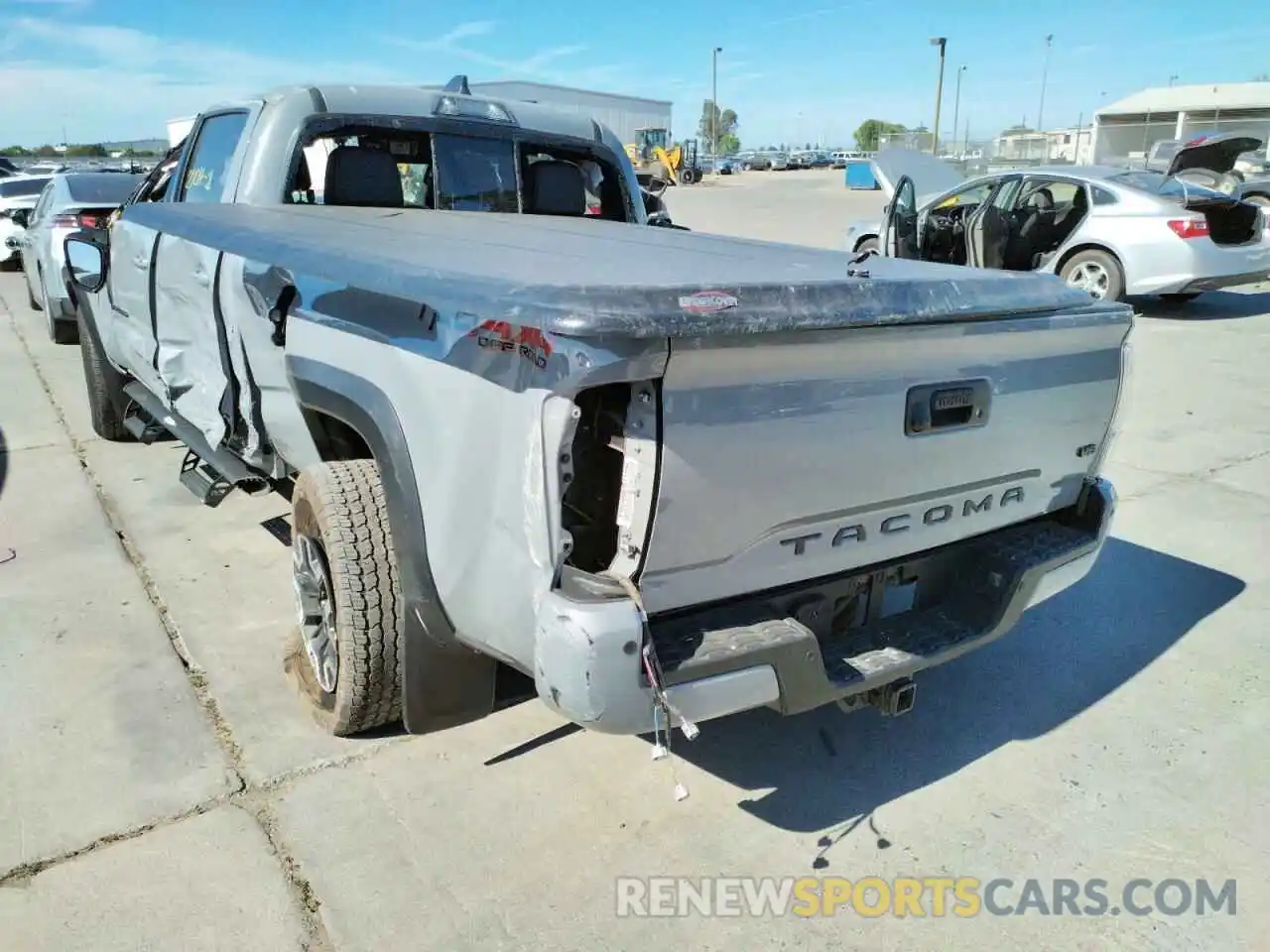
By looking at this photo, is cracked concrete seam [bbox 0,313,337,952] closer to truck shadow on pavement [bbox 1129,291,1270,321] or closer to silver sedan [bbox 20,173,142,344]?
silver sedan [bbox 20,173,142,344]

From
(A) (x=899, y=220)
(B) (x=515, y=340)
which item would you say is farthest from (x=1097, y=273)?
(B) (x=515, y=340)

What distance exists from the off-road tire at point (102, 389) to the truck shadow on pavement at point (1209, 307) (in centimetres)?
1045

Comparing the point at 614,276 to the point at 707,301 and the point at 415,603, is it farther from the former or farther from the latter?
the point at 415,603

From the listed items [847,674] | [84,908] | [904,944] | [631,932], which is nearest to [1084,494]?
[847,674]

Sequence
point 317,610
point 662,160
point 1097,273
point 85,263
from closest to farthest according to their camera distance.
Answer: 1. point 317,610
2. point 85,263
3. point 1097,273
4. point 662,160

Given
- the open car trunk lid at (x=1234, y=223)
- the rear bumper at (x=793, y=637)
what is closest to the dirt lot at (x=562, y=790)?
the rear bumper at (x=793, y=637)

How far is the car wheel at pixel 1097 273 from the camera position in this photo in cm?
1028

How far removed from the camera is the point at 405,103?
4.44 meters

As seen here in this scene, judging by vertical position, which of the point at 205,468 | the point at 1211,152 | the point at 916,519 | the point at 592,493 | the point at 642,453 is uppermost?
the point at 1211,152

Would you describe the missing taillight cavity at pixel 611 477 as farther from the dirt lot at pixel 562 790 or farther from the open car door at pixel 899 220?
the open car door at pixel 899 220

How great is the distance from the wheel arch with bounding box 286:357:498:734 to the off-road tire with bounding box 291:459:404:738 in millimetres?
124

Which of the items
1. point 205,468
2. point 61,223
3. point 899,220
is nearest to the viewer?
point 205,468

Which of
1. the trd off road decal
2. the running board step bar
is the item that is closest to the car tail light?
the running board step bar

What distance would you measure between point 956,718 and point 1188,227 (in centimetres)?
871
